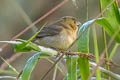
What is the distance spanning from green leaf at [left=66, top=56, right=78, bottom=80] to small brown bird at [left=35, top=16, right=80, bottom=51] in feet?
4.99

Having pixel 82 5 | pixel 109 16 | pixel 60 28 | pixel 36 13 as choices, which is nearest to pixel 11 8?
pixel 36 13

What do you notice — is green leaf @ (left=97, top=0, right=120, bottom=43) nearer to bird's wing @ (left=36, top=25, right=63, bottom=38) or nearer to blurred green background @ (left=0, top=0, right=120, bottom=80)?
bird's wing @ (left=36, top=25, right=63, bottom=38)

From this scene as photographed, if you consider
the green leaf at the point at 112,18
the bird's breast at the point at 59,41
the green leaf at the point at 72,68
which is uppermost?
the green leaf at the point at 112,18

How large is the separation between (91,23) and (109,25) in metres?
0.12

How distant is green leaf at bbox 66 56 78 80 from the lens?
134cm

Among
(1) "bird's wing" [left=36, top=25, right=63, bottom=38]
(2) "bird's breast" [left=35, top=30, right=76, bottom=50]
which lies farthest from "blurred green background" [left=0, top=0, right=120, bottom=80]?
(2) "bird's breast" [left=35, top=30, right=76, bottom=50]

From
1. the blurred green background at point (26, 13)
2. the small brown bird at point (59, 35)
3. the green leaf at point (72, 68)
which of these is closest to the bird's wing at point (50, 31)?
the small brown bird at point (59, 35)

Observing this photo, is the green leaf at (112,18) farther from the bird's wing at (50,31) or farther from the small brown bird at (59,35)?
the bird's wing at (50,31)

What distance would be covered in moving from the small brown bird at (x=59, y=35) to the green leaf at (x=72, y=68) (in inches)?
59.9

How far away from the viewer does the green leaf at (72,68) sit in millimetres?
1345

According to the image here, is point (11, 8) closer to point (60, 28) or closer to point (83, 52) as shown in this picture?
point (60, 28)

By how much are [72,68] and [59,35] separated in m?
1.76

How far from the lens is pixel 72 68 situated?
1376mm

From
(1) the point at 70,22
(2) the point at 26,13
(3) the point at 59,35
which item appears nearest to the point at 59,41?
(3) the point at 59,35
